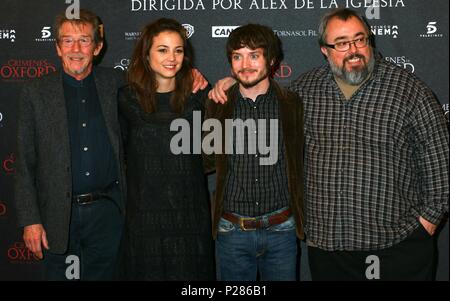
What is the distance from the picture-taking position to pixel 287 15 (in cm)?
345

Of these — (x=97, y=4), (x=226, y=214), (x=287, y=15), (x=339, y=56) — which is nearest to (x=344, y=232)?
(x=226, y=214)

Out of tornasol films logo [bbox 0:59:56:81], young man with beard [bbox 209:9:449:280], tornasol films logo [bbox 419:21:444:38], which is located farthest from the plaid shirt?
tornasol films logo [bbox 0:59:56:81]

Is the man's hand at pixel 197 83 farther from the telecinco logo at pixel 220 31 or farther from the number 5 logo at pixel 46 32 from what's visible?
the number 5 logo at pixel 46 32

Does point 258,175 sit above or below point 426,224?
above

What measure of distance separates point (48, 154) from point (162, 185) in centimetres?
67

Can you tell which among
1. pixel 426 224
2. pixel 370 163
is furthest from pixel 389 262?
pixel 370 163

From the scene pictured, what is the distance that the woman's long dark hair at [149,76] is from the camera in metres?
2.66

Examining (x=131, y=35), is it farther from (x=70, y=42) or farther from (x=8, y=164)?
(x=8, y=164)

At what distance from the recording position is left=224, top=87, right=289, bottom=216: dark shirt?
2.65 metres

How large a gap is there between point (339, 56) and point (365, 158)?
1.80ft

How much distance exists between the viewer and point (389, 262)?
8.84 feet

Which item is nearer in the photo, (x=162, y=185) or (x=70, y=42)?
(x=162, y=185)

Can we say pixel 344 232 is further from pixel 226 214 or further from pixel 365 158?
pixel 226 214
